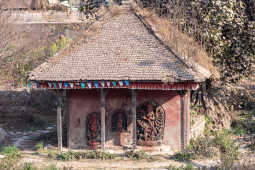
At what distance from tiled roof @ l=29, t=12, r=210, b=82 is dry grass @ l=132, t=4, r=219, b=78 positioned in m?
0.30

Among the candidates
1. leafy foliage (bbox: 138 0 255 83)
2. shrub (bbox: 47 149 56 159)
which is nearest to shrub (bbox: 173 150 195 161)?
shrub (bbox: 47 149 56 159)

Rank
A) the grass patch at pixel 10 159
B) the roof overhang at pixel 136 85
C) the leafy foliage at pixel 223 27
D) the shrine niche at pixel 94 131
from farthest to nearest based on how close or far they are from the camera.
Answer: the leafy foliage at pixel 223 27 → the shrine niche at pixel 94 131 → the roof overhang at pixel 136 85 → the grass patch at pixel 10 159

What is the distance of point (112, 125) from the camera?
15.0 metres

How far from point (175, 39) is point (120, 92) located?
10.5ft

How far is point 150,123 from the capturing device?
14.5 metres

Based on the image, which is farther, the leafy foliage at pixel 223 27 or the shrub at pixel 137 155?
the leafy foliage at pixel 223 27

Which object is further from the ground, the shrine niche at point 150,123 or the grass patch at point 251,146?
the shrine niche at point 150,123

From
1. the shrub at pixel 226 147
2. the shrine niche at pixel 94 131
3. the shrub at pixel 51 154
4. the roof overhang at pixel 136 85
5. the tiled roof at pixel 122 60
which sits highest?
the tiled roof at pixel 122 60

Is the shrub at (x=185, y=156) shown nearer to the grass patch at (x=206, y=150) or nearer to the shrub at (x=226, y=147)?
the grass patch at (x=206, y=150)

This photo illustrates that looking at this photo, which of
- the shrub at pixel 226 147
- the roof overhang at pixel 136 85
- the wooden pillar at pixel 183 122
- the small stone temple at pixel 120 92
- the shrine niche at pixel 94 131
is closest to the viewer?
the shrub at pixel 226 147

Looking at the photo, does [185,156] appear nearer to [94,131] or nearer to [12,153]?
[94,131]

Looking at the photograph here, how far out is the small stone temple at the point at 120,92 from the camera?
1366cm

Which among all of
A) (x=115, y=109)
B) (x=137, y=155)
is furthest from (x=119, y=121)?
(x=137, y=155)

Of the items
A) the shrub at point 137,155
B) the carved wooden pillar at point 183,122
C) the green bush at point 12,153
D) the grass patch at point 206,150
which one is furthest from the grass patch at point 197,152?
the green bush at point 12,153
